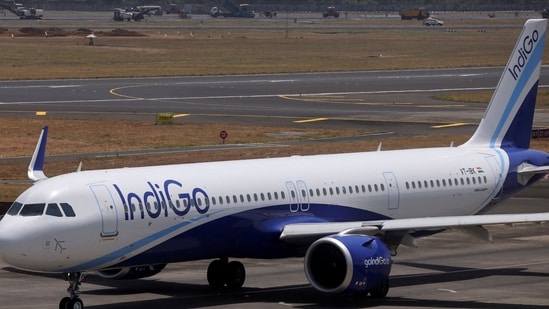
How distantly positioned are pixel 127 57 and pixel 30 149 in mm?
96708

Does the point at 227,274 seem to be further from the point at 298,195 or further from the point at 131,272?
the point at 298,195

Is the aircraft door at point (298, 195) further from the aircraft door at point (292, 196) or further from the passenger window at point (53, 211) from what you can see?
the passenger window at point (53, 211)

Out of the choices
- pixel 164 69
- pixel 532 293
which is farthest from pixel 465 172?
pixel 164 69

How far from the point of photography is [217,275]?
4019 centimetres

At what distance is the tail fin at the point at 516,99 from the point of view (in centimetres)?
4619

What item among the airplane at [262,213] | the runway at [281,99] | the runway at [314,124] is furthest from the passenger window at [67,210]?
the runway at [281,99]

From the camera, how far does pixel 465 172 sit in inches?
1731

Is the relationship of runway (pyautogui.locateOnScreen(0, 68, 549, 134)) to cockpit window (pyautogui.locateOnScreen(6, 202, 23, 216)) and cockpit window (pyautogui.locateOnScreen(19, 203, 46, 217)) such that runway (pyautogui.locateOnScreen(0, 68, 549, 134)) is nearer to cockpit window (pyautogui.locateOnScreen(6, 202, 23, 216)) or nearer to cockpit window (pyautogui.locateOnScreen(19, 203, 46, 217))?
cockpit window (pyautogui.locateOnScreen(6, 202, 23, 216))

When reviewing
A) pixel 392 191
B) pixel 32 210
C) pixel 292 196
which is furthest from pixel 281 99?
pixel 32 210

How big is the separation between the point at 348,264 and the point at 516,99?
42.9 feet

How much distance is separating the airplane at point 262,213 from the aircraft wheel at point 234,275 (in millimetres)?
43

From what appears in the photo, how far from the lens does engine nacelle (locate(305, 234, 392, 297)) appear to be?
120 feet

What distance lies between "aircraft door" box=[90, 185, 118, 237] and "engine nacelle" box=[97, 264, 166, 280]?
3.11 meters

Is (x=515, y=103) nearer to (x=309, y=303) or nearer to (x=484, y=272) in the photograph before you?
(x=484, y=272)
